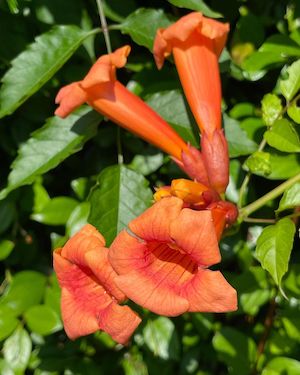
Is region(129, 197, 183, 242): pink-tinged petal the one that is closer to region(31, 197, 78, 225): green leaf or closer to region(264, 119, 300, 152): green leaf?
region(264, 119, 300, 152): green leaf

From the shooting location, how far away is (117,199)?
101 inches

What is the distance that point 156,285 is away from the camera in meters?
2.01

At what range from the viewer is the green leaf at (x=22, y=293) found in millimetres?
3076

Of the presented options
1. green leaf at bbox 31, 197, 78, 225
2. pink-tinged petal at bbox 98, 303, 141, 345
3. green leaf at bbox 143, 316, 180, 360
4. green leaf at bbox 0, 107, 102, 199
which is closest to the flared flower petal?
green leaf at bbox 0, 107, 102, 199

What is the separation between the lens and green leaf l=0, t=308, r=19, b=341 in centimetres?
301

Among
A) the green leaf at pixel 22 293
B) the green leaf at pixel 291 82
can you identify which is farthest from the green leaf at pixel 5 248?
the green leaf at pixel 291 82

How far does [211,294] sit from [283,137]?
0.80m

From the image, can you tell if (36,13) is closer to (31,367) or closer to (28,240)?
(28,240)

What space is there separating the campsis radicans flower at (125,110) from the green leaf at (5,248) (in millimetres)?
973

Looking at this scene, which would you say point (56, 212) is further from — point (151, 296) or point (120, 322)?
point (151, 296)

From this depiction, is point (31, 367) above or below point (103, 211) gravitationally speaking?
below

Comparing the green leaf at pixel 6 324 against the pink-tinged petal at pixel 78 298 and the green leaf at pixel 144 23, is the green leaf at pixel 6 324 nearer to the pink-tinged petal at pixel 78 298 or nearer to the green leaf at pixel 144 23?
the pink-tinged petal at pixel 78 298

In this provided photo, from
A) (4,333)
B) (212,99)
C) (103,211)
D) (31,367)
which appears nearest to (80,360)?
(31,367)

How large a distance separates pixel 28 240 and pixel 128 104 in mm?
1244
